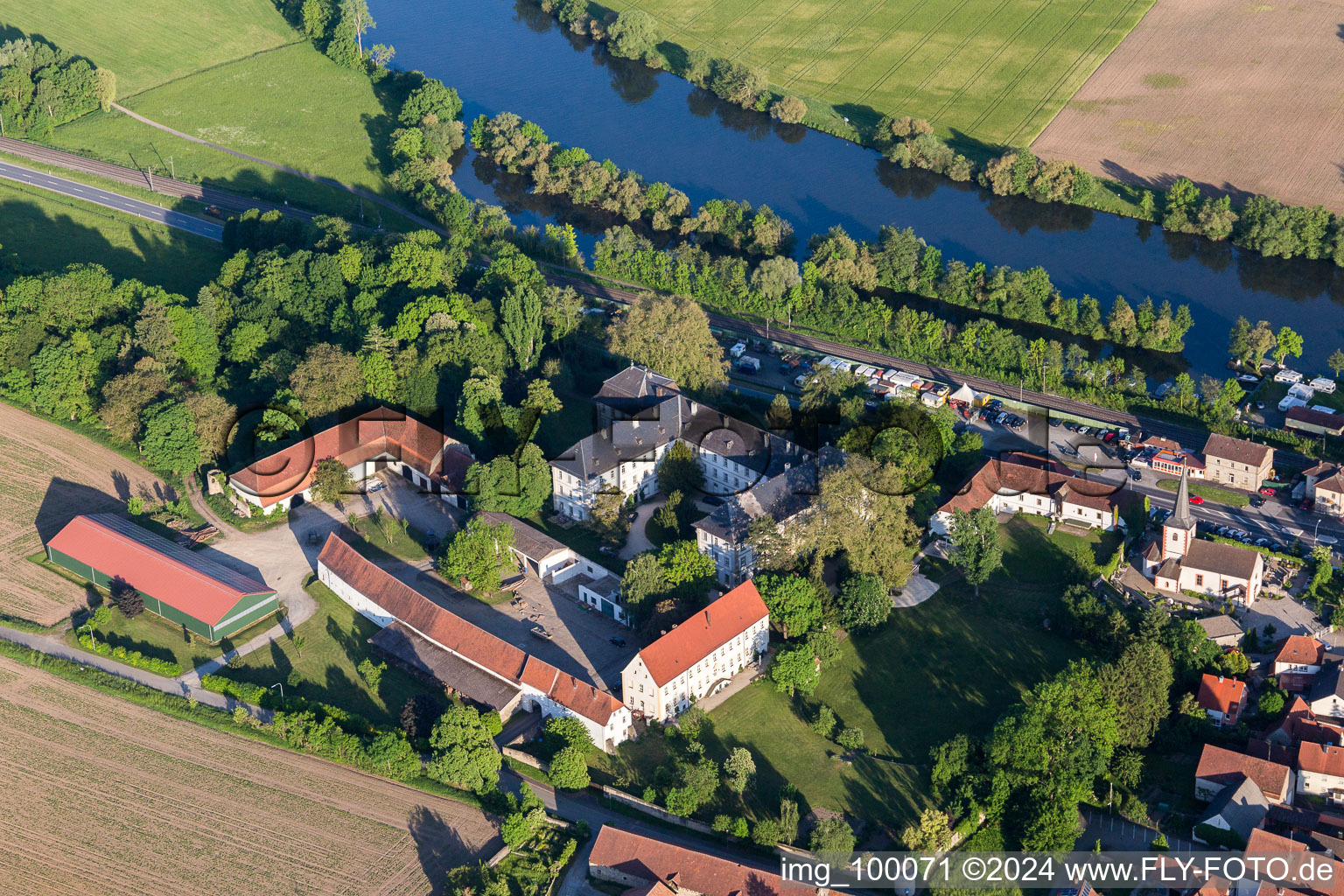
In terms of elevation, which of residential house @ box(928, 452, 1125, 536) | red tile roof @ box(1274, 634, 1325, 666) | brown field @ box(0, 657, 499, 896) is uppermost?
red tile roof @ box(1274, 634, 1325, 666)

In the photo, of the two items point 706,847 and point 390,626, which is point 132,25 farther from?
point 706,847

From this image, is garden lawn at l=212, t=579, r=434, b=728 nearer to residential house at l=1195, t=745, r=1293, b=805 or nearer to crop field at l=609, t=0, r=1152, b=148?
residential house at l=1195, t=745, r=1293, b=805

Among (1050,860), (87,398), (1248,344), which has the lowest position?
(87,398)

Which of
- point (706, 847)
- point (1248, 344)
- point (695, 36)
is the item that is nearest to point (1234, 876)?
point (706, 847)

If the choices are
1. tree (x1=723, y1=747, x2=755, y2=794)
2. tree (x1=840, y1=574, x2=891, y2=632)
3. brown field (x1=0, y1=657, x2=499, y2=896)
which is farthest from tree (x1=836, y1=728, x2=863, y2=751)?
brown field (x1=0, y1=657, x2=499, y2=896)

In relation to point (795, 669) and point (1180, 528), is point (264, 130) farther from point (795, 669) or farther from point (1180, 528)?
point (1180, 528)

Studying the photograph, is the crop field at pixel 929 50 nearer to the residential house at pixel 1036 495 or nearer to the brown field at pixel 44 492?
the residential house at pixel 1036 495

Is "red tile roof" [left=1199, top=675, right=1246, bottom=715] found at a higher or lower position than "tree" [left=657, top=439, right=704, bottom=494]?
higher
